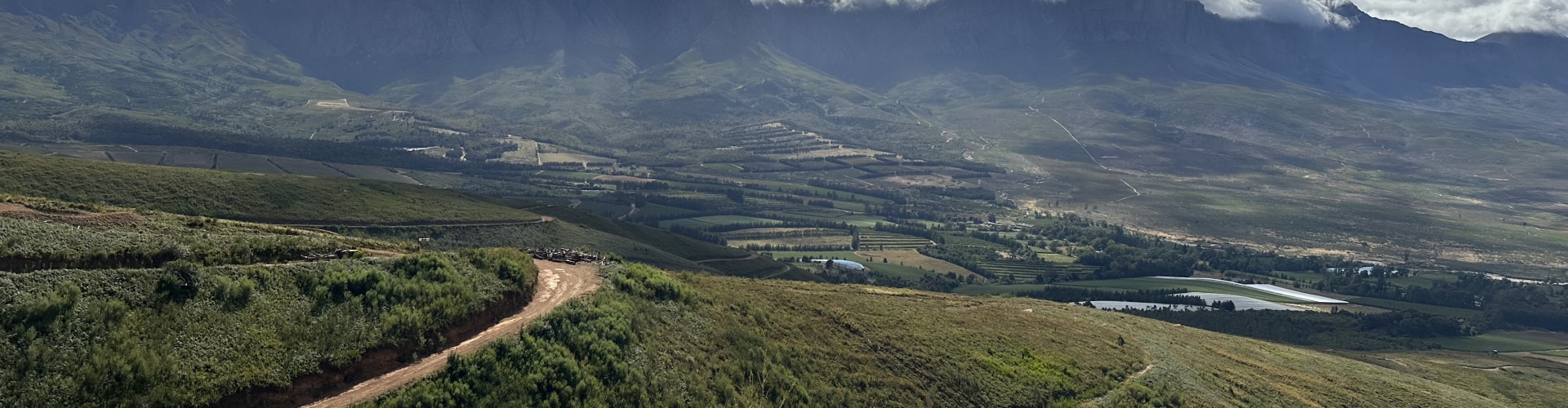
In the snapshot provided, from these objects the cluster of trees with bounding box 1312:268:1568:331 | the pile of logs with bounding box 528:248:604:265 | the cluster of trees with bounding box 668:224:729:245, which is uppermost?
the pile of logs with bounding box 528:248:604:265

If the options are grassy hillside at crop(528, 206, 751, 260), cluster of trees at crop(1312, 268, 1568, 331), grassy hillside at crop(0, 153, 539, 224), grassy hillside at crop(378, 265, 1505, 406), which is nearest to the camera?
grassy hillside at crop(378, 265, 1505, 406)

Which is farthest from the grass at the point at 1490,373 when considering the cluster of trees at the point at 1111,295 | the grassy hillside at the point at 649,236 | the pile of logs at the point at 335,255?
the pile of logs at the point at 335,255

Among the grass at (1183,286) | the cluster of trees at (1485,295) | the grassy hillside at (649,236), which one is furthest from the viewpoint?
the grass at (1183,286)

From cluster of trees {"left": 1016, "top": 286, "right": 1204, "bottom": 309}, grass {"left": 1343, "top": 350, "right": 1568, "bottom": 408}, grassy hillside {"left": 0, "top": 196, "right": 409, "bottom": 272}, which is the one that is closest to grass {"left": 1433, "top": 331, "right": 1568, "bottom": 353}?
grass {"left": 1343, "top": 350, "right": 1568, "bottom": 408}

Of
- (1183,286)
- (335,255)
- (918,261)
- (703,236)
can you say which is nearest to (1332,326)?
(1183,286)

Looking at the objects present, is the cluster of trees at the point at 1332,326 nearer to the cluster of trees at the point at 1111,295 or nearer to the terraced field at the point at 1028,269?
the cluster of trees at the point at 1111,295

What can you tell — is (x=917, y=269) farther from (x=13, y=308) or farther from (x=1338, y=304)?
(x=13, y=308)

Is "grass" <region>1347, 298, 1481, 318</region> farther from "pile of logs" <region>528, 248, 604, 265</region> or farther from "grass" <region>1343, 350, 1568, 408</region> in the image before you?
"pile of logs" <region>528, 248, 604, 265</region>
